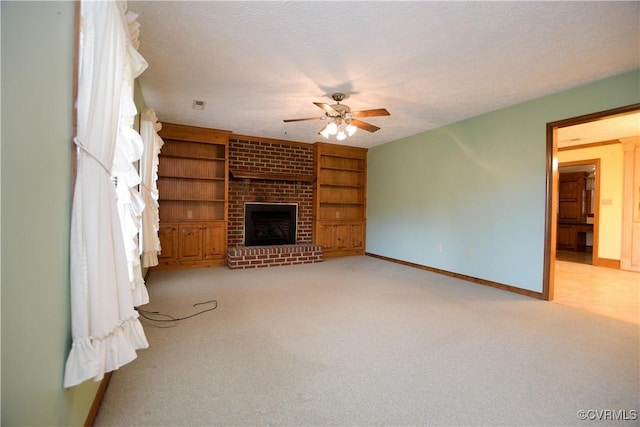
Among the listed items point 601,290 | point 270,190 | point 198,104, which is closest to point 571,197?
point 601,290

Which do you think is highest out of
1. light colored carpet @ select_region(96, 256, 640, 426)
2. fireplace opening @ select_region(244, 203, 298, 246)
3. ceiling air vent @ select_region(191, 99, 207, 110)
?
ceiling air vent @ select_region(191, 99, 207, 110)

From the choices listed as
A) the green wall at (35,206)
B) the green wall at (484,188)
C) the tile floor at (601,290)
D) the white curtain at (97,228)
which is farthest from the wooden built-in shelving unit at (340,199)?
the green wall at (35,206)

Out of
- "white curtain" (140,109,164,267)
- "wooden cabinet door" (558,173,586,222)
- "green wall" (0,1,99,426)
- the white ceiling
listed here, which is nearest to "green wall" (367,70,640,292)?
the white ceiling

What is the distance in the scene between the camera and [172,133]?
489cm

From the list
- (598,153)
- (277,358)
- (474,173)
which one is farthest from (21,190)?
(598,153)

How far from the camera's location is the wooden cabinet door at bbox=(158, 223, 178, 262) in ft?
15.9

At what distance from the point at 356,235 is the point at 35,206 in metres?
5.95

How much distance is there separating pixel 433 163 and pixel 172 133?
4.37m

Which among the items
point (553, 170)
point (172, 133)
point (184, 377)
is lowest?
point (184, 377)

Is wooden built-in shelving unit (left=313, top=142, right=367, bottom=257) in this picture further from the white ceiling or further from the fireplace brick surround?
the white ceiling

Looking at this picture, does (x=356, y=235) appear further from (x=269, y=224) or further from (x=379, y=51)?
(x=379, y=51)

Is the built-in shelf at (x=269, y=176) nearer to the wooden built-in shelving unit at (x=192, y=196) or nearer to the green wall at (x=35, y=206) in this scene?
the wooden built-in shelving unit at (x=192, y=196)

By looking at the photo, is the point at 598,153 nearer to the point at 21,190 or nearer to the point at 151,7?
the point at 151,7

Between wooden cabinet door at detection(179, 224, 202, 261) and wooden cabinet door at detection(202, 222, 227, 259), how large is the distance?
8 centimetres
